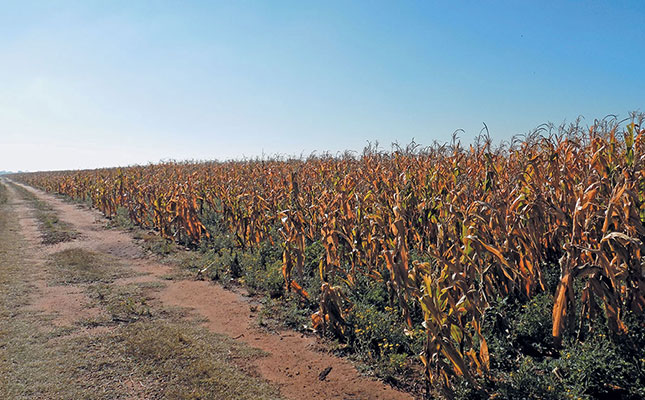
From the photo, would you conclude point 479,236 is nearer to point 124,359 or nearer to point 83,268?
point 124,359

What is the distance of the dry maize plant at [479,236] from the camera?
3.88 m

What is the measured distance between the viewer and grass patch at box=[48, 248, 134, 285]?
8477 millimetres

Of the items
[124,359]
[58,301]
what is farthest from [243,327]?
[58,301]

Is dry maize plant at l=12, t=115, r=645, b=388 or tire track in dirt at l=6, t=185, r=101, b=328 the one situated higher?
dry maize plant at l=12, t=115, r=645, b=388

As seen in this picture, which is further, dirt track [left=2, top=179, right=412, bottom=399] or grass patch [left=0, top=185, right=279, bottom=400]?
dirt track [left=2, top=179, right=412, bottom=399]

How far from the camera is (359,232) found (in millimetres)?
6633

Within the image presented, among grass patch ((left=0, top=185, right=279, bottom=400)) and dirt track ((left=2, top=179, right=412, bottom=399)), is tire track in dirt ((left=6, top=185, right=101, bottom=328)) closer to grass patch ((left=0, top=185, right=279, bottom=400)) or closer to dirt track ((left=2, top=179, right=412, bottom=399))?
dirt track ((left=2, top=179, right=412, bottom=399))

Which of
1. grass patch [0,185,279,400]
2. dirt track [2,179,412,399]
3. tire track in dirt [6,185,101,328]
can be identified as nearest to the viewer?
grass patch [0,185,279,400]

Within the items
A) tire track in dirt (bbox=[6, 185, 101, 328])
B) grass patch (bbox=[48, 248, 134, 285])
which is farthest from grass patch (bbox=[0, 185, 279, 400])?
grass patch (bbox=[48, 248, 134, 285])

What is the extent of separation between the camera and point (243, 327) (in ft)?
19.7

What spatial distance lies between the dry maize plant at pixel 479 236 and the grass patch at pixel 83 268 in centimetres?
285

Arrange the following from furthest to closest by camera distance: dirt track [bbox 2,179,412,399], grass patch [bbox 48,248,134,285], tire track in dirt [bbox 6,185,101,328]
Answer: grass patch [bbox 48,248,134,285]
tire track in dirt [bbox 6,185,101,328]
dirt track [bbox 2,179,412,399]

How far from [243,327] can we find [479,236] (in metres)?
3.54

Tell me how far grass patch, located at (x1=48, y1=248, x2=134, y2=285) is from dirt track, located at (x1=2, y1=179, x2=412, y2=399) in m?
0.31
